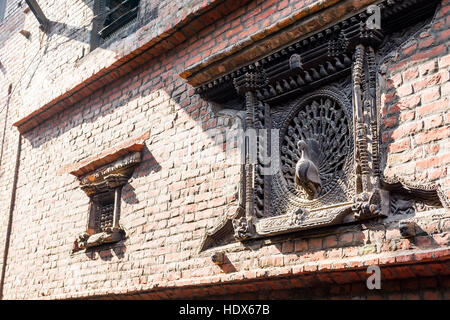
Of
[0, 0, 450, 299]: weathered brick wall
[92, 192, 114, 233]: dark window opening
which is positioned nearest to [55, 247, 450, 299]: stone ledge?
[0, 0, 450, 299]: weathered brick wall

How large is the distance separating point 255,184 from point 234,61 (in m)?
1.15

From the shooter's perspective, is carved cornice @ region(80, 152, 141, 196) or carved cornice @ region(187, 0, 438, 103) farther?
carved cornice @ region(80, 152, 141, 196)

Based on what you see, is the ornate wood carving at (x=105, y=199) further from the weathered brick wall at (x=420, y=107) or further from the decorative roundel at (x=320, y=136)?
the weathered brick wall at (x=420, y=107)

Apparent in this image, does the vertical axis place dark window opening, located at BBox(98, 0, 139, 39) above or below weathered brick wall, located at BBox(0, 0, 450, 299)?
above

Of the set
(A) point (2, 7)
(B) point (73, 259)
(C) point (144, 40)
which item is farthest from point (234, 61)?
(A) point (2, 7)

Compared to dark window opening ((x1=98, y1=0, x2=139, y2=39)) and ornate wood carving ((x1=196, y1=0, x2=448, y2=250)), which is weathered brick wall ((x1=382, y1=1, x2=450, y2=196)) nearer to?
ornate wood carving ((x1=196, y1=0, x2=448, y2=250))

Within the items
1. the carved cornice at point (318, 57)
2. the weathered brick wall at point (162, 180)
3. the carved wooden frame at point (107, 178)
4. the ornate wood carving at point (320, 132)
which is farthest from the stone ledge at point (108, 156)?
the ornate wood carving at point (320, 132)

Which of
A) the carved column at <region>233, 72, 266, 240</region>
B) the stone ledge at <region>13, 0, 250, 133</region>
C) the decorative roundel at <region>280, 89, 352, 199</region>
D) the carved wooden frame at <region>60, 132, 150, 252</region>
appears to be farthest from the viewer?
the carved wooden frame at <region>60, 132, 150, 252</region>

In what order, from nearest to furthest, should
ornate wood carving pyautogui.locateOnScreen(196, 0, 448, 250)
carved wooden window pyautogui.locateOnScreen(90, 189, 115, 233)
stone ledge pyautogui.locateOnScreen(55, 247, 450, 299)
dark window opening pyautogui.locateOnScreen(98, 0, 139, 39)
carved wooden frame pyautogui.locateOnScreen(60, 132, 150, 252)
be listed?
stone ledge pyautogui.locateOnScreen(55, 247, 450, 299) → ornate wood carving pyautogui.locateOnScreen(196, 0, 448, 250) → carved wooden frame pyautogui.locateOnScreen(60, 132, 150, 252) → carved wooden window pyautogui.locateOnScreen(90, 189, 115, 233) → dark window opening pyautogui.locateOnScreen(98, 0, 139, 39)

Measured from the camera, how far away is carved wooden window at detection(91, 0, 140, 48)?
7596mm

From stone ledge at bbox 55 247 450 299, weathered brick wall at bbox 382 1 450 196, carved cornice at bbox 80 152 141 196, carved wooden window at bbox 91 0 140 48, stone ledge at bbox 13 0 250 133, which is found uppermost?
carved wooden window at bbox 91 0 140 48

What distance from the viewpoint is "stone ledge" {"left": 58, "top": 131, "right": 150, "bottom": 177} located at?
6477 millimetres

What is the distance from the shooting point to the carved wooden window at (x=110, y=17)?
760 cm

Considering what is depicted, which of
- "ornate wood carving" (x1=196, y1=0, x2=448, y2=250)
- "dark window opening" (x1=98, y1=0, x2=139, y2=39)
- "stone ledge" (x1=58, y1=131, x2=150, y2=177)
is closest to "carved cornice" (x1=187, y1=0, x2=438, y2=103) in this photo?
"ornate wood carving" (x1=196, y1=0, x2=448, y2=250)
